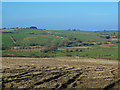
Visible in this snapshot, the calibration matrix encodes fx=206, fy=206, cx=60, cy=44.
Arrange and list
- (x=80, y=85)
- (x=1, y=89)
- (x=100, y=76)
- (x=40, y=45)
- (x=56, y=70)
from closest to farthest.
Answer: (x=1, y=89)
(x=80, y=85)
(x=100, y=76)
(x=56, y=70)
(x=40, y=45)

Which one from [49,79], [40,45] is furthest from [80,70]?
[40,45]

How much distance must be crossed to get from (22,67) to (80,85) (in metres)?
6.23

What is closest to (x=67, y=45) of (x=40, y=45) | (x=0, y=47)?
(x=40, y=45)

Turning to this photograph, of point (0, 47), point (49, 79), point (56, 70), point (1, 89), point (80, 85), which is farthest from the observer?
point (0, 47)

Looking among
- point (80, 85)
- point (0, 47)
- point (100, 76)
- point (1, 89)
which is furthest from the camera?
point (0, 47)

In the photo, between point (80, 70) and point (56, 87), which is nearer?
point (56, 87)

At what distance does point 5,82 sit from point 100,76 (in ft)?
21.6

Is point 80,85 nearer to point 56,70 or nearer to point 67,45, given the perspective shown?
point 56,70

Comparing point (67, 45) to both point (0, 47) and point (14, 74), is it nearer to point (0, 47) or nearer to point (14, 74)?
point (0, 47)

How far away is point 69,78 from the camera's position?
14.1 meters

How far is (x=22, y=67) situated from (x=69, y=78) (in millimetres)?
4769

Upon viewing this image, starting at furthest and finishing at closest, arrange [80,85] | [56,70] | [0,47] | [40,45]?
[40,45] < [0,47] < [56,70] < [80,85]

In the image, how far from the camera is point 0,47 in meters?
37.9

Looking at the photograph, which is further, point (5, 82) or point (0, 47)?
point (0, 47)
